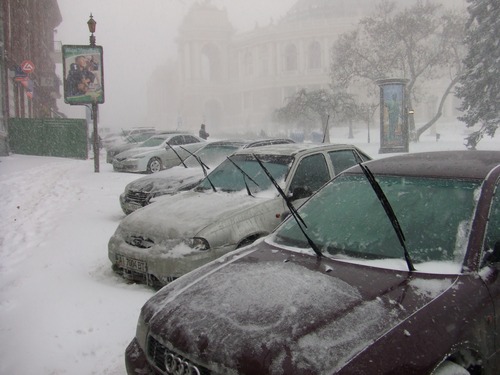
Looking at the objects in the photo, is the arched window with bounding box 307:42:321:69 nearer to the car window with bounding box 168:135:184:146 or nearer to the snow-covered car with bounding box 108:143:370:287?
the car window with bounding box 168:135:184:146

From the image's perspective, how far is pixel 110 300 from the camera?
4629 millimetres

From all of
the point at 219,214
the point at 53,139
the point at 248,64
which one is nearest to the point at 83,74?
the point at 53,139

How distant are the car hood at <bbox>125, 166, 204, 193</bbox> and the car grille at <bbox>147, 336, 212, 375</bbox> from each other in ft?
19.4

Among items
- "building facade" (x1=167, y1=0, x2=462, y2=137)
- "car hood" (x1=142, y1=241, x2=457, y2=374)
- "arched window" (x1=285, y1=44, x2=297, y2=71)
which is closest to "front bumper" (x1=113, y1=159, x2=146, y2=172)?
"car hood" (x1=142, y1=241, x2=457, y2=374)

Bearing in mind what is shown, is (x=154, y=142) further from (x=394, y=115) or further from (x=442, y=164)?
(x=442, y=164)

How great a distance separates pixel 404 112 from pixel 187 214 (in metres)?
22.2

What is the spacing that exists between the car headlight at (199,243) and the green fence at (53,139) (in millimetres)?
21794

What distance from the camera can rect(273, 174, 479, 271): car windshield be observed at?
2.78m

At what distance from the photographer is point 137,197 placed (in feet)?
27.7

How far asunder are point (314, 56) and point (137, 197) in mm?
86238

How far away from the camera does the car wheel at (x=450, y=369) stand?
2.11 m

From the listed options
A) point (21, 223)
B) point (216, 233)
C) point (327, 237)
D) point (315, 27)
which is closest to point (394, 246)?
point (327, 237)

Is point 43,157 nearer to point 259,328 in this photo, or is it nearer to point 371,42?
point 259,328

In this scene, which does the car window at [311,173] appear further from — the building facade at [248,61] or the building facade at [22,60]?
the building facade at [248,61]
